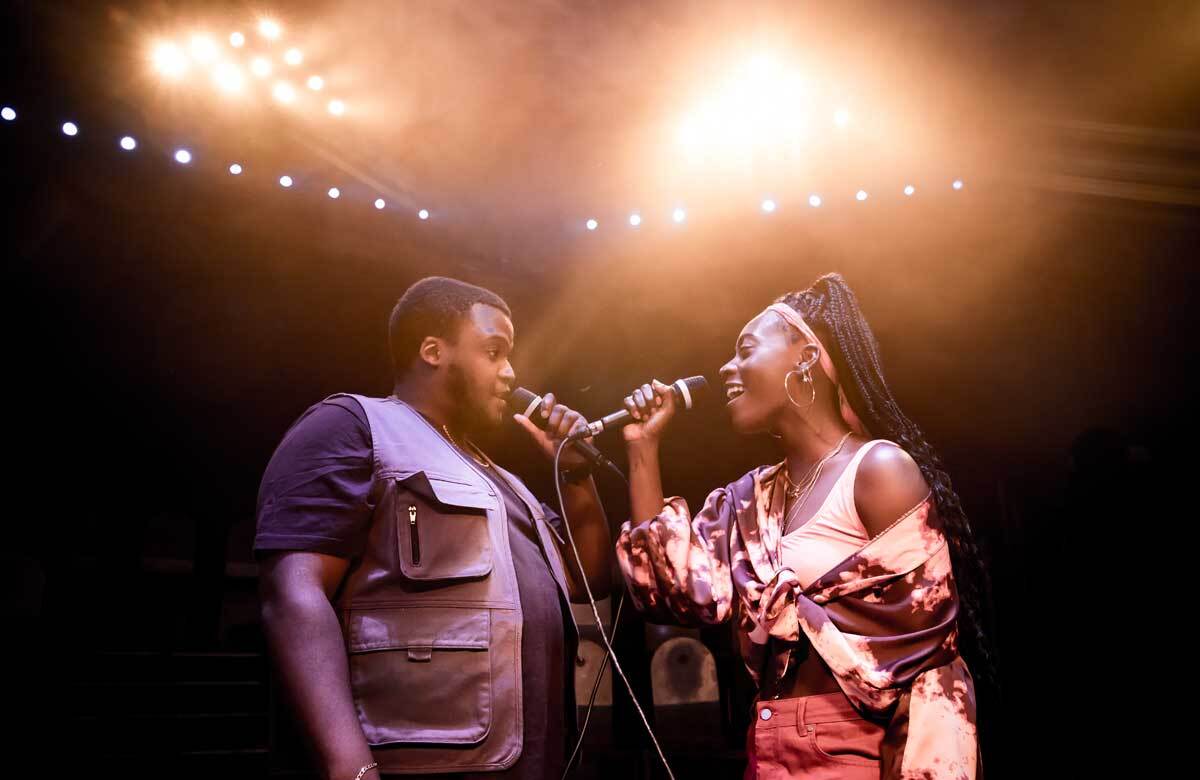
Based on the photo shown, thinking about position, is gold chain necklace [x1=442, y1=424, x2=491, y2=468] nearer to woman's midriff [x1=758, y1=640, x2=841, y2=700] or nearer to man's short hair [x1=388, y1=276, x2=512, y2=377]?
man's short hair [x1=388, y1=276, x2=512, y2=377]

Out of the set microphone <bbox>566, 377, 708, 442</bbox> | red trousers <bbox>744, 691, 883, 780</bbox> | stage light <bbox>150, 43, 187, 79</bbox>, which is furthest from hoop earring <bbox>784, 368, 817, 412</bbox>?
stage light <bbox>150, 43, 187, 79</bbox>

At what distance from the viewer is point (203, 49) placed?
3105 mm

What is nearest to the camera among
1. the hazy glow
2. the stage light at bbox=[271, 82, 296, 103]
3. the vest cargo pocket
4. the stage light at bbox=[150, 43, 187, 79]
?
the vest cargo pocket

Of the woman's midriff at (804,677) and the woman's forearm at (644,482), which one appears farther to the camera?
the woman's forearm at (644,482)

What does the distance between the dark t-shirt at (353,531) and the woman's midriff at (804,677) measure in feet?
1.67

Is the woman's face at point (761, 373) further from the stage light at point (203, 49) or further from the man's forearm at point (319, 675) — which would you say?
the stage light at point (203, 49)

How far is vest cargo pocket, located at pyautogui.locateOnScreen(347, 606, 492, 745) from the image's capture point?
5.19ft

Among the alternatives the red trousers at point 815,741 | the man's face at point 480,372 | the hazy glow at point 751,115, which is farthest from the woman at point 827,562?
the hazy glow at point 751,115

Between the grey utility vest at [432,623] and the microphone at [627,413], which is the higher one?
the microphone at [627,413]

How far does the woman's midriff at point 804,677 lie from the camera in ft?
5.77

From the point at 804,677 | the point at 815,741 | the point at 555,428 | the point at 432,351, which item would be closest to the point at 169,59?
the point at 432,351

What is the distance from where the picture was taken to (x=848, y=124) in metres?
3.63

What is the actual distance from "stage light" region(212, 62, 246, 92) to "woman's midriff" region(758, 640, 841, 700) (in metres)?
2.95

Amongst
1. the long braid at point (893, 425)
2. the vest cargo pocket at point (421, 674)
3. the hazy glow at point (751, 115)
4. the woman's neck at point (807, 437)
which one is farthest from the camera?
the hazy glow at point (751, 115)
